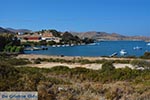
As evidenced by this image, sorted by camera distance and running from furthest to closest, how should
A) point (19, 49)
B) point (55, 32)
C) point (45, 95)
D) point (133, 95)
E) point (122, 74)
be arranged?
point (55, 32)
point (19, 49)
point (122, 74)
point (133, 95)
point (45, 95)

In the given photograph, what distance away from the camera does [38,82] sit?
43.6 feet

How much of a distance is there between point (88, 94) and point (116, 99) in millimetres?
1008

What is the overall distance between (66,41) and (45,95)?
455 feet

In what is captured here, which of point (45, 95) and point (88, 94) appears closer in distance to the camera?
point (45, 95)

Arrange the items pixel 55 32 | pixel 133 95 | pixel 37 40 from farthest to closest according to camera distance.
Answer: pixel 55 32, pixel 37 40, pixel 133 95

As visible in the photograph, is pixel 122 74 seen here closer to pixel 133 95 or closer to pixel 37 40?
pixel 133 95

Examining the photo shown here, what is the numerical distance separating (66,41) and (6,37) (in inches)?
2353

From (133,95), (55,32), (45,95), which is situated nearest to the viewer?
(45,95)

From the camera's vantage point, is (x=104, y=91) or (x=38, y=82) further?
(x=38, y=82)

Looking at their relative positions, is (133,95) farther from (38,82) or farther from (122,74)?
(122,74)

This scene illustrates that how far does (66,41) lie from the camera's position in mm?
149250

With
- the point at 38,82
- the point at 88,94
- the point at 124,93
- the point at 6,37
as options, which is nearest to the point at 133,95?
the point at 124,93

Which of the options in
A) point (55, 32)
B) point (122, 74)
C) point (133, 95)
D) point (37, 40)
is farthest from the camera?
point (55, 32)

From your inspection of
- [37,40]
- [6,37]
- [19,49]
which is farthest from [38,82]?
[37,40]
